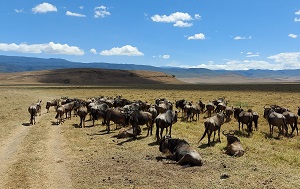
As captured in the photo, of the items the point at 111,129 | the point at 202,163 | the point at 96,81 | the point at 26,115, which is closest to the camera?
the point at 202,163

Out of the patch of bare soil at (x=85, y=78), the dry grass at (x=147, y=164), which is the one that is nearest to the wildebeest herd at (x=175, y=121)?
the dry grass at (x=147, y=164)

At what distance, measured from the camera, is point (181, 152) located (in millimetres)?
13969

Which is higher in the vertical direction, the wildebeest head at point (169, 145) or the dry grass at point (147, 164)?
the wildebeest head at point (169, 145)

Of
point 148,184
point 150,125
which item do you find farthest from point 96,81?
point 148,184

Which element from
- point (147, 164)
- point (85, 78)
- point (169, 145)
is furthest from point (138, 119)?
point (85, 78)

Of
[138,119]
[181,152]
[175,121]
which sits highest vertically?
[138,119]

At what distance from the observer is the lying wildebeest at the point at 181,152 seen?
43.8ft

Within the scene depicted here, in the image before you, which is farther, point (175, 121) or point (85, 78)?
point (85, 78)

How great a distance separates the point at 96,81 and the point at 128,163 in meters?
126

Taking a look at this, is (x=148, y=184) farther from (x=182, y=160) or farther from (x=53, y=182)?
(x=53, y=182)

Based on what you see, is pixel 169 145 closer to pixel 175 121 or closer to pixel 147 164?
pixel 147 164

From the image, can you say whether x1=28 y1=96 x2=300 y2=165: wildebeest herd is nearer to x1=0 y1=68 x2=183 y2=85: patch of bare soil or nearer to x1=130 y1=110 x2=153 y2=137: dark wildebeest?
x1=130 y1=110 x2=153 y2=137: dark wildebeest

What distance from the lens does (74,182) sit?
39.1ft

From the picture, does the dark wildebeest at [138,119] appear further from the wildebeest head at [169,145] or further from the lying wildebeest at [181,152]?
the lying wildebeest at [181,152]
